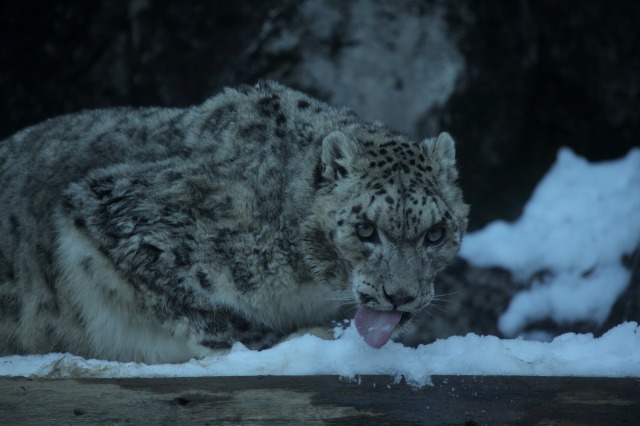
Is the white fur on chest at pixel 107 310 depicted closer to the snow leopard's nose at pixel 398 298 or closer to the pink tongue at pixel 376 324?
the pink tongue at pixel 376 324

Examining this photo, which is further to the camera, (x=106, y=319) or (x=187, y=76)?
(x=187, y=76)

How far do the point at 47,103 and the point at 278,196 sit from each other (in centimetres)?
498

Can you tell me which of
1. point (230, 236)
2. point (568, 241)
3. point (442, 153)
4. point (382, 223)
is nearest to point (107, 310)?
point (230, 236)

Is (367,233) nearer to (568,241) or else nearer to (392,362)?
(392,362)

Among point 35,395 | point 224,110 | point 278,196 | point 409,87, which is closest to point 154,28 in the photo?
point 409,87

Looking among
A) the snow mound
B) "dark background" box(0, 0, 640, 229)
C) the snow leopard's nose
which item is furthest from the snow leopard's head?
"dark background" box(0, 0, 640, 229)

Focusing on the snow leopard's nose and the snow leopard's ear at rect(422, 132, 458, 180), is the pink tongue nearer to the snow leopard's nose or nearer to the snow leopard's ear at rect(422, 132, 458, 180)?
the snow leopard's nose

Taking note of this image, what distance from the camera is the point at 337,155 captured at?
5504 millimetres

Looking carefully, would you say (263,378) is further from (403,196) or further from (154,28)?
(154,28)

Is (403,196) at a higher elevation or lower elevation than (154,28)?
lower

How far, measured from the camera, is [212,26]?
31.8 feet

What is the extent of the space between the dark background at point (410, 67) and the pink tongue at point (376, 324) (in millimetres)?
4322

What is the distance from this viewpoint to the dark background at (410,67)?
31.4 feet

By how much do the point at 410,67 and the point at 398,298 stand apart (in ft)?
16.1
